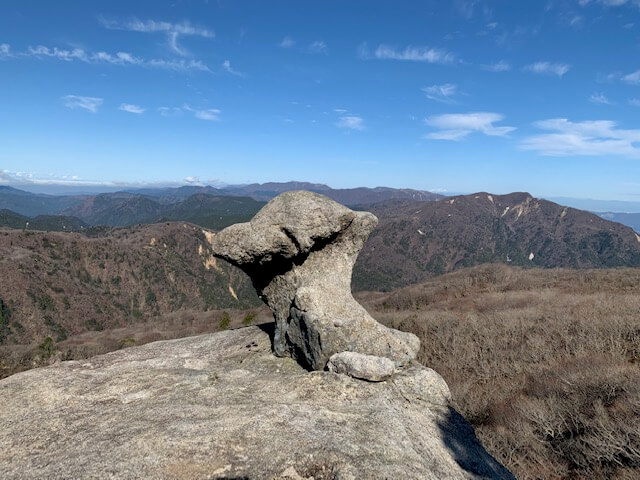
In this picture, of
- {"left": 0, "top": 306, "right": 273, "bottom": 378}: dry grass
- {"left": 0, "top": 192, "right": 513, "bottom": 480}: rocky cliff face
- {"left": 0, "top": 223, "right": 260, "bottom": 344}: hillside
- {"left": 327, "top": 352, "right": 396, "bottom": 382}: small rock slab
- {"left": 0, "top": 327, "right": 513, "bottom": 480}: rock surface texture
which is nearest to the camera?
{"left": 0, "top": 327, "right": 513, "bottom": 480}: rock surface texture

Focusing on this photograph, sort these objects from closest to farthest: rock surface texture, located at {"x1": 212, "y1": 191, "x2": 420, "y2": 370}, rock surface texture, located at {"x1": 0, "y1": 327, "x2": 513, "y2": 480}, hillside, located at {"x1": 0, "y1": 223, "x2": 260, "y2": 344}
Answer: rock surface texture, located at {"x1": 0, "y1": 327, "x2": 513, "y2": 480} < rock surface texture, located at {"x1": 212, "y1": 191, "x2": 420, "y2": 370} < hillside, located at {"x1": 0, "y1": 223, "x2": 260, "y2": 344}

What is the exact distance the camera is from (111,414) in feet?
29.1

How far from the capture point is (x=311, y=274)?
1357cm

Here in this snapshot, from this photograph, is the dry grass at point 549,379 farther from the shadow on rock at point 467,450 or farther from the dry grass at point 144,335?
the dry grass at point 144,335

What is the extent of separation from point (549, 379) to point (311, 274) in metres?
13.2

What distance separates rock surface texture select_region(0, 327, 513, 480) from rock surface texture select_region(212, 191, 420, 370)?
88 cm

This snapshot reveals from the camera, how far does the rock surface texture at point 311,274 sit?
11695mm

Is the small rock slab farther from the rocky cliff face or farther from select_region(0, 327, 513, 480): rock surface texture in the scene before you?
select_region(0, 327, 513, 480): rock surface texture

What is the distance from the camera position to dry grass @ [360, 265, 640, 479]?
12414mm

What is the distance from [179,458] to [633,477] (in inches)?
457

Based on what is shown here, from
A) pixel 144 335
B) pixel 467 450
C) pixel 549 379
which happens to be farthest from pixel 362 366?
pixel 144 335

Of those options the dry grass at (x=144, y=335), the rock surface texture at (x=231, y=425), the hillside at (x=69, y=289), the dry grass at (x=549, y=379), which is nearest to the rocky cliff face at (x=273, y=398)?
the rock surface texture at (x=231, y=425)

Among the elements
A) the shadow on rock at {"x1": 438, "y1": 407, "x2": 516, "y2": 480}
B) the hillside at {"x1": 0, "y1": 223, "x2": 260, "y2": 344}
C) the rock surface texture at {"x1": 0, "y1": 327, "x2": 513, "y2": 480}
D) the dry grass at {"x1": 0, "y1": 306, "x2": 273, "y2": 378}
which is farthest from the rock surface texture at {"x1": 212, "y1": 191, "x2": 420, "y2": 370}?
the hillside at {"x1": 0, "y1": 223, "x2": 260, "y2": 344}

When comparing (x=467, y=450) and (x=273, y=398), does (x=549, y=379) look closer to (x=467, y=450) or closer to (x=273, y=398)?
(x=467, y=450)
